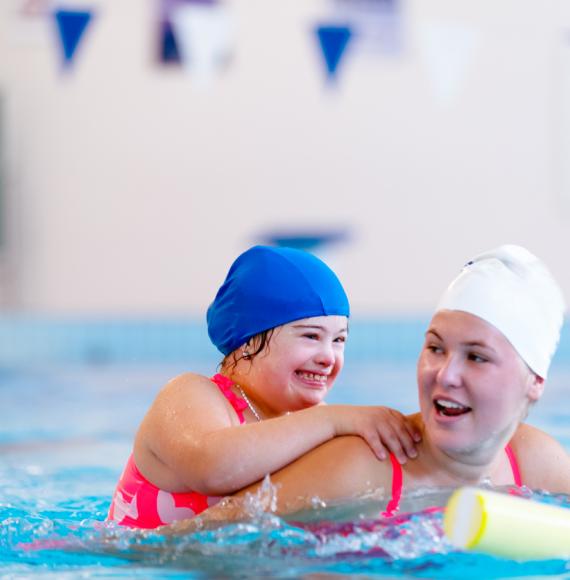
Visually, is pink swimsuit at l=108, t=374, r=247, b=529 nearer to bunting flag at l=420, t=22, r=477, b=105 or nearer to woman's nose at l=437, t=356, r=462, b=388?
woman's nose at l=437, t=356, r=462, b=388

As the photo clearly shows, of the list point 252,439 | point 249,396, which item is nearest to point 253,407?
point 249,396

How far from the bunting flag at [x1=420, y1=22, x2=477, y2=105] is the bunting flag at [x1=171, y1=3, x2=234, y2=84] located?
5.77 feet

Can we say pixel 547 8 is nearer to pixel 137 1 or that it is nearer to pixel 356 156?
pixel 356 156

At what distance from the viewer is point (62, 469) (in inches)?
179

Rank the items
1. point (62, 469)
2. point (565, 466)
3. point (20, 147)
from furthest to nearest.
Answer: point (20, 147) → point (62, 469) → point (565, 466)

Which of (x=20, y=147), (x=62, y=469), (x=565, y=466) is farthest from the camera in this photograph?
(x=20, y=147)

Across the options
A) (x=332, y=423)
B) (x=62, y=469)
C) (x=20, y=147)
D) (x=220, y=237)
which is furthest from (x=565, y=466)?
(x=20, y=147)

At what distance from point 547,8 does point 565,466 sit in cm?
773

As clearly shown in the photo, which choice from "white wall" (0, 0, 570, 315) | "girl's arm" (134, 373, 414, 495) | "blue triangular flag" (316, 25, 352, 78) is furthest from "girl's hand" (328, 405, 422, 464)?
"blue triangular flag" (316, 25, 352, 78)

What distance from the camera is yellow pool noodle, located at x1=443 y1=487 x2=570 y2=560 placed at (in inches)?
80.7

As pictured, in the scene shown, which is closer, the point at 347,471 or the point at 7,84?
the point at 347,471

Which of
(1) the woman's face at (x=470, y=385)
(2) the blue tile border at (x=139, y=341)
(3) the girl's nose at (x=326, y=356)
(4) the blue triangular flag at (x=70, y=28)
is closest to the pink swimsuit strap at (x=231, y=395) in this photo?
(3) the girl's nose at (x=326, y=356)

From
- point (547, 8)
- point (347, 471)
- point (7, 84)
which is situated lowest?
point (347, 471)

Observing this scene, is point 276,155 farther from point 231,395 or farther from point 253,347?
point 231,395
